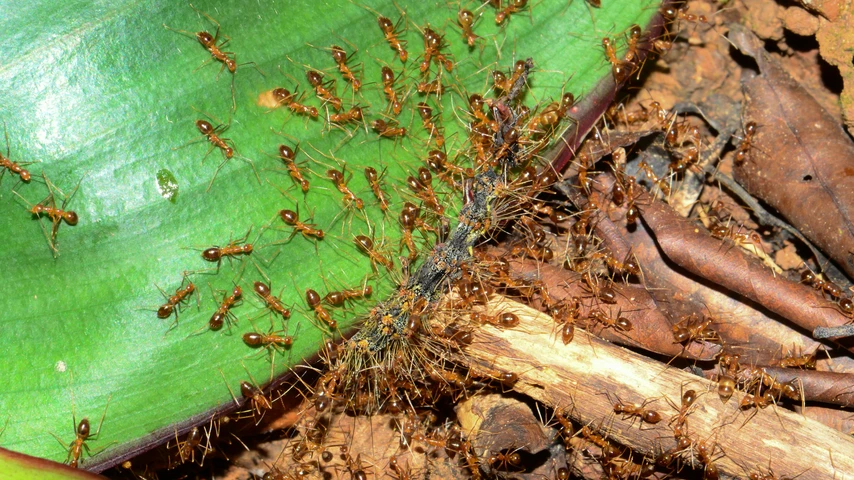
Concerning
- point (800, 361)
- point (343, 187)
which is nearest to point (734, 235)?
point (800, 361)

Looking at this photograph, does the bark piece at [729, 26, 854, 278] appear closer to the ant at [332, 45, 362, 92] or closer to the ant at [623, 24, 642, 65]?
the ant at [623, 24, 642, 65]

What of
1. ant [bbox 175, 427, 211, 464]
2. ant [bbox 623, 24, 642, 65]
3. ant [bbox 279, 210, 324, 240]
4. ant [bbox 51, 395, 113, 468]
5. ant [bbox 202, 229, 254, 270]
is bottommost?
ant [bbox 175, 427, 211, 464]

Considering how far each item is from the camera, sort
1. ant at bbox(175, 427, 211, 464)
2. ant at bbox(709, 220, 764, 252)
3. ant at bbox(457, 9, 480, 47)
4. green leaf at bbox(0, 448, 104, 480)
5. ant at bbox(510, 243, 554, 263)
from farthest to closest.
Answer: ant at bbox(709, 220, 764, 252) → ant at bbox(510, 243, 554, 263) → ant at bbox(175, 427, 211, 464) → ant at bbox(457, 9, 480, 47) → green leaf at bbox(0, 448, 104, 480)

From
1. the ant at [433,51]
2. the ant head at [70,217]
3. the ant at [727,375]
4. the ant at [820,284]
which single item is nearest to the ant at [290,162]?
the ant at [433,51]

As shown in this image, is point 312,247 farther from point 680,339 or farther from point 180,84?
point 680,339

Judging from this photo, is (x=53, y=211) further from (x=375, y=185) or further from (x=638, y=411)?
(x=638, y=411)

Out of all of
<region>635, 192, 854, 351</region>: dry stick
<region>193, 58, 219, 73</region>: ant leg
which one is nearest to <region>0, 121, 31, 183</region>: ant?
<region>193, 58, 219, 73</region>: ant leg
